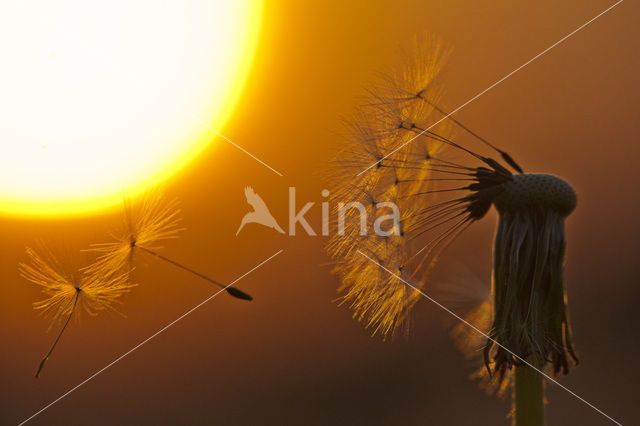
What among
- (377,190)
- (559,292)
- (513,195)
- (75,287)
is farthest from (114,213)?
(559,292)

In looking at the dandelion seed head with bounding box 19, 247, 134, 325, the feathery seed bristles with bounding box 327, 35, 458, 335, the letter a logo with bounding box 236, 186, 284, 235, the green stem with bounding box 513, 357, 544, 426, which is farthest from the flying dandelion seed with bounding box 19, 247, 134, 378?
the green stem with bounding box 513, 357, 544, 426

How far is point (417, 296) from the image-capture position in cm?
177

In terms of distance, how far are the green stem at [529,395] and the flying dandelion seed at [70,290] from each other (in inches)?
49.9

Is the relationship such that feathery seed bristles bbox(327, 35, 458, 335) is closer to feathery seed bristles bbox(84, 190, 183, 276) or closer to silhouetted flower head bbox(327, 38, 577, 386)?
silhouetted flower head bbox(327, 38, 577, 386)

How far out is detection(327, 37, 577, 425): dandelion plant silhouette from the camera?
4.41 feet

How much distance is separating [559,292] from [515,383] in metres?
0.26

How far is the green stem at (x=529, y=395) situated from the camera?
4.21 feet

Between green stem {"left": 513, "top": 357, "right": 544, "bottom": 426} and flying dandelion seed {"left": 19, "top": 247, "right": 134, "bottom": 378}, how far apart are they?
4.15 feet

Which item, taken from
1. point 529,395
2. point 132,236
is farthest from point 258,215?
point 529,395

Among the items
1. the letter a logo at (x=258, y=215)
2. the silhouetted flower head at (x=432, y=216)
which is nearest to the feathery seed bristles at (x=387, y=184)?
the silhouetted flower head at (x=432, y=216)

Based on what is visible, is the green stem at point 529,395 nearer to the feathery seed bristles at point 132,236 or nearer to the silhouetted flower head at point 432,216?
Result: the silhouetted flower head at point 432,216

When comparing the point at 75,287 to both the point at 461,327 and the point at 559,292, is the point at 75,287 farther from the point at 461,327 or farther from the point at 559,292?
the point at 559,292

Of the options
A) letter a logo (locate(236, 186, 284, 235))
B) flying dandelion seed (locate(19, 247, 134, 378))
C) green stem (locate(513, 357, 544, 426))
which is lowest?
green stem (locate(513, 357, 544, 426))

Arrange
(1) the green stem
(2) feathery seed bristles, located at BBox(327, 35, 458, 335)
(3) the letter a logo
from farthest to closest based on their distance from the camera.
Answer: (3) the letter a logo < (2) feathery seed bristles, located at BBox(327, 35, 458, 335) < (1) the green stem
